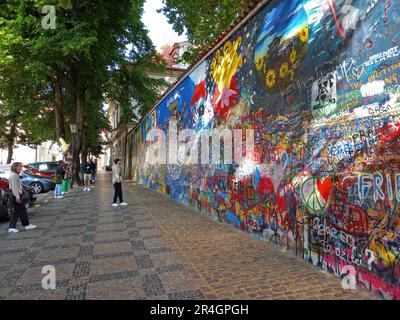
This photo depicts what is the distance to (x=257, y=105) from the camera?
5805mm

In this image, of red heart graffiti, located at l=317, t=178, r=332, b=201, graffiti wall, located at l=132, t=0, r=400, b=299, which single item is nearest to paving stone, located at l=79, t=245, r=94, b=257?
graffiti wall, located at l=132, t=0, r=400, b=299

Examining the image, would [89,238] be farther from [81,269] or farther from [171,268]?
[171,268]

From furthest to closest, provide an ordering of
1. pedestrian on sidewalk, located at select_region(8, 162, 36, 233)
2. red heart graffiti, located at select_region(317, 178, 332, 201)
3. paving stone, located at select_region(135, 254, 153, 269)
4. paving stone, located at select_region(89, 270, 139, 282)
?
pedestrian on sidewalk, located at select_region(8, 162, 36, 233) → paving stone, located at select_region(135, 254, 153, 269) → red heart graffiti, located at select_region(317, 178, 332, 201) → paving stone, located at select_region(89, 270, 139, 282)

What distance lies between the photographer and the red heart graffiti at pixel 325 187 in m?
3.92

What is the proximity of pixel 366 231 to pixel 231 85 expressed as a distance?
4482 mm

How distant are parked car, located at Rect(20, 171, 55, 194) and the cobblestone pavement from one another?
9261 mm

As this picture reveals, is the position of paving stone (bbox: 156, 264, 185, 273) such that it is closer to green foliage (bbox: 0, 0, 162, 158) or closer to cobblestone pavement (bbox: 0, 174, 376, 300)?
cobblestone pavement (bbox: 0, 174, 376, 300)

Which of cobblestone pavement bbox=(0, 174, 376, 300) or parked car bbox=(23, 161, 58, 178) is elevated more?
parked car bbox=(23, 161, 58, 178)

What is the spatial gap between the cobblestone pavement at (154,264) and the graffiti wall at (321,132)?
1.45 ft

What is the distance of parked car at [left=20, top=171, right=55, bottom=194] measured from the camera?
1521 cm

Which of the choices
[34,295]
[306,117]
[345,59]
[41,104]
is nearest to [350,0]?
[345,59]

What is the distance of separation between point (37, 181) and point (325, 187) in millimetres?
15330

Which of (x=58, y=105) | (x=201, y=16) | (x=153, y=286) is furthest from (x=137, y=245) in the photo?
(x=58, y=105)
